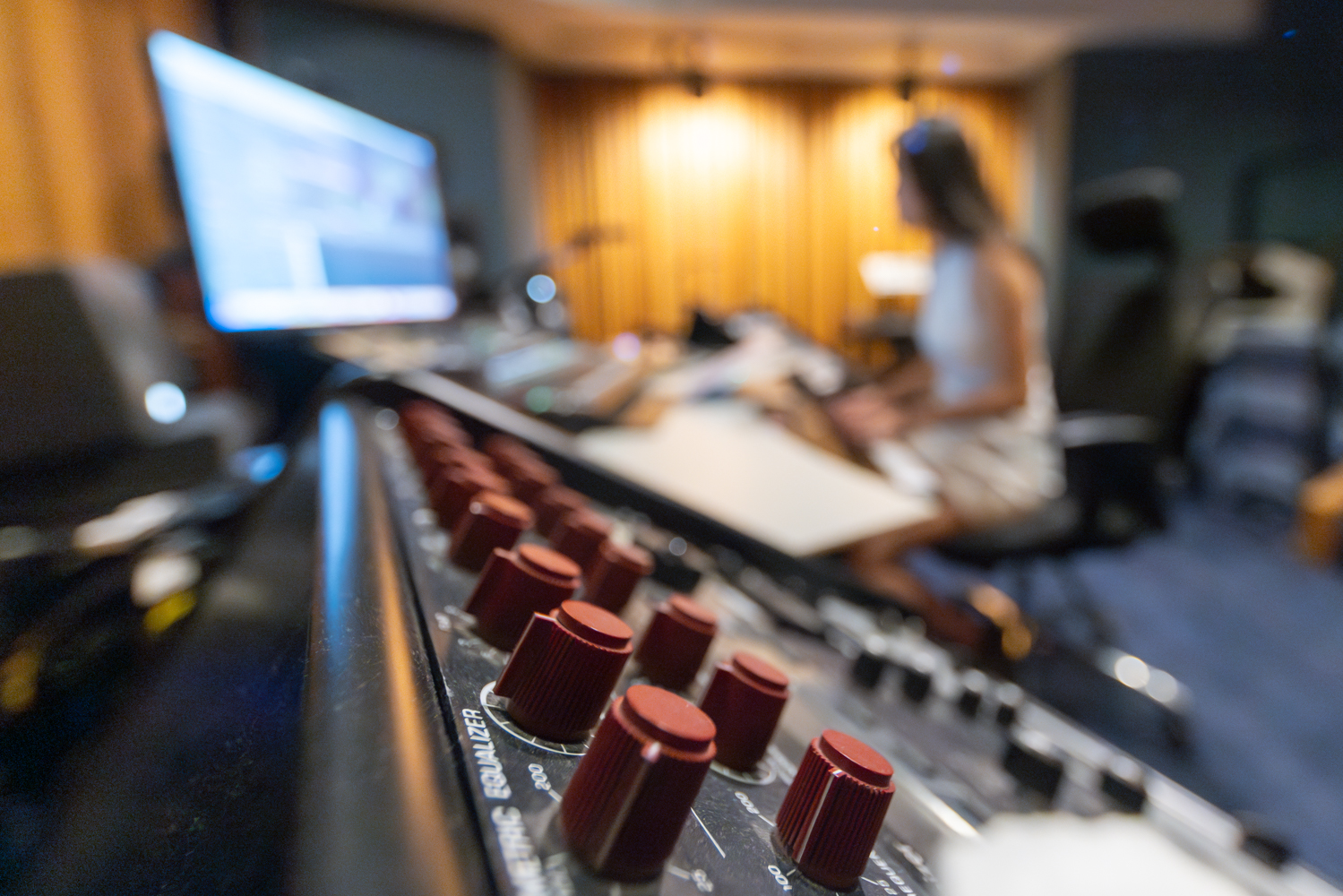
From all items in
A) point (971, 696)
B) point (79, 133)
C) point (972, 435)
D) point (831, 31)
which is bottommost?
point (972, 435)

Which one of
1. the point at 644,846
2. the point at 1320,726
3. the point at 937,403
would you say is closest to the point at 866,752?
the point at 644,846

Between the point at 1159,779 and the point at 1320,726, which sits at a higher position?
the point at 1159,779

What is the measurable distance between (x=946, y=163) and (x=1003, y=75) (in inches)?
108

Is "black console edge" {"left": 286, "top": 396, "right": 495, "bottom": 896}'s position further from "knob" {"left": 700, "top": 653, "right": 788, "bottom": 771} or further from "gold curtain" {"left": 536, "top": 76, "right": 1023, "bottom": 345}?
"gold curtain" {"left": 536, "top": 76, "right": 1023, "bottom": 345}

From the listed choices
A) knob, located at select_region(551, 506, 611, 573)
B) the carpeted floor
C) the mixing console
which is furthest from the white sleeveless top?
knob, located at select_region(551, 506, 611, 573)

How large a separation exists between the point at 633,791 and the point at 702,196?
Answer: 14.1 ft

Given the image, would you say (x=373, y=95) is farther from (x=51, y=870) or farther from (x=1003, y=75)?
(x=51, y=870)

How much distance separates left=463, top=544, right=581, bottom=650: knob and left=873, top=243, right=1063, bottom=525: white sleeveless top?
1.37 metres

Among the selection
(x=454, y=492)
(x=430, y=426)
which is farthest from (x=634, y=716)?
(x=430, y=426)

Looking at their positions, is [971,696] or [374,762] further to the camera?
[971,696]

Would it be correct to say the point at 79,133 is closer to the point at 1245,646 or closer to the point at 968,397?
the point at 968,397

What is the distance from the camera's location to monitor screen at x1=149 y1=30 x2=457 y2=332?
0.66m

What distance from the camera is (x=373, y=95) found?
11.5 feet

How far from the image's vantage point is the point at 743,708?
25 cm
